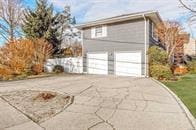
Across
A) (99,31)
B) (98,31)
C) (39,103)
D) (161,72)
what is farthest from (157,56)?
(39,103)

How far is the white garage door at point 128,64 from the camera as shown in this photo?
19.0 m

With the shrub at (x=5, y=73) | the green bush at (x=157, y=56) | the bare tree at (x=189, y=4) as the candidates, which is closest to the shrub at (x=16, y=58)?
the shrub at (x=5, y=73)

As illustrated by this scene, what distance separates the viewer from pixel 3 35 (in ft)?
107

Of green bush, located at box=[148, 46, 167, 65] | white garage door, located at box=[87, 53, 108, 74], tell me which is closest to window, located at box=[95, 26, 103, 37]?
white garage door, located at box=[87, 53, 108, 74]

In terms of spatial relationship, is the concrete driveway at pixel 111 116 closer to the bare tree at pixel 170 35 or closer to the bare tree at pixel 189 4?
the bare tree at pixel 189 4

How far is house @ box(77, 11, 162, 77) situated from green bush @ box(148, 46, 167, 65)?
560 millimetres

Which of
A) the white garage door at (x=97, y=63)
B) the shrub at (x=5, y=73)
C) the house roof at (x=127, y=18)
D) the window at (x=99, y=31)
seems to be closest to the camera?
the house roof at (x=127, y=18)

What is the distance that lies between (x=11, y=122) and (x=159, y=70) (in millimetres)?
12252

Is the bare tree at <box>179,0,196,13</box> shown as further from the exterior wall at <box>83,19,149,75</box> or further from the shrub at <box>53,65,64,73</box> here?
the shrub at <box>53,65,64,73</box>

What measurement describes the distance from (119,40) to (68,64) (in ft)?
22.3

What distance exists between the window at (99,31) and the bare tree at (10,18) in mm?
14083

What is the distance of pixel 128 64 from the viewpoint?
770 inches

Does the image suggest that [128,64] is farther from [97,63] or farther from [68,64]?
[68,64]

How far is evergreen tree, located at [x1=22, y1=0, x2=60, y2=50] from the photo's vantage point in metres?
28.5
